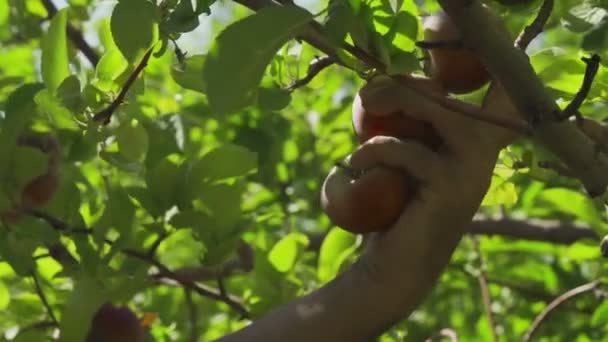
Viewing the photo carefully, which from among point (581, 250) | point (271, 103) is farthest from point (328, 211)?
point (581, 250)

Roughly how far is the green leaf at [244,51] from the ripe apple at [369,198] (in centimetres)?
20

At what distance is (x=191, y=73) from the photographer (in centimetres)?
118

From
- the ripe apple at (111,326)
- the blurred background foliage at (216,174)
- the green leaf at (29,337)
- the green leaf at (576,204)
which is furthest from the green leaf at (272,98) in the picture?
the green leaf at (576,204)

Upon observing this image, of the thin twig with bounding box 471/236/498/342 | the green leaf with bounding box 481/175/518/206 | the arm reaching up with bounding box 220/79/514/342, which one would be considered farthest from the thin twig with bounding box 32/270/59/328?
the thin twig with bounding box 471/236/498/342

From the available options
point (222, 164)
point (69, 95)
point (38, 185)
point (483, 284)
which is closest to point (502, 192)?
point (222, 164)

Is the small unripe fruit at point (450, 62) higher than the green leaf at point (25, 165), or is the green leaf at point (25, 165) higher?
the small unripe fruit at point (450, 62)

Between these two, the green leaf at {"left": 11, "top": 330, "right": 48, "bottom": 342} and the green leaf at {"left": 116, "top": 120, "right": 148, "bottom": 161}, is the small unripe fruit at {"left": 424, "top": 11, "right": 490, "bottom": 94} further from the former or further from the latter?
the green leaf at {"left": 11, "top": 330, "right": 48, "bottom": 342}

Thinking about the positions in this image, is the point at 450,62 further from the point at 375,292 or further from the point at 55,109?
the point at 55,109

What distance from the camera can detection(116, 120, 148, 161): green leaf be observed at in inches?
53.5

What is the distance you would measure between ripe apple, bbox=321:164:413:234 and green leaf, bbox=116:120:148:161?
1.14 ft

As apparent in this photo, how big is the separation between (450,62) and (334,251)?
673 millimetres

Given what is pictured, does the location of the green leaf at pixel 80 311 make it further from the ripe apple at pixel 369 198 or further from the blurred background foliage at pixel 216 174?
the ripe apple at pixel 369 198

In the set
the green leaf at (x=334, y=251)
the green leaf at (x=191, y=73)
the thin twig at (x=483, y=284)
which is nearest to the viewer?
the green leaf at (x=191, y=73)

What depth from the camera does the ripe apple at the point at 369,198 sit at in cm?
104
